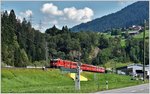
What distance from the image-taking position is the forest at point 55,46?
3757 inches

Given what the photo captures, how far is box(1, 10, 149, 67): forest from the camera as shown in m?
95.4

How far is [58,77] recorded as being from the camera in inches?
2288

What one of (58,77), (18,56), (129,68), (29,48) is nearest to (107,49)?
(129,68)

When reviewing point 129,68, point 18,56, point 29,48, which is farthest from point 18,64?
point 129,68

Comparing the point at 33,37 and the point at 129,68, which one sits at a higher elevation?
the point at 33,37

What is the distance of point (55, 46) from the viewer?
154000 mm

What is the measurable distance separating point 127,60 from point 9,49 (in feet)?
290

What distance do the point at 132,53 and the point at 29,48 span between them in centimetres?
6486

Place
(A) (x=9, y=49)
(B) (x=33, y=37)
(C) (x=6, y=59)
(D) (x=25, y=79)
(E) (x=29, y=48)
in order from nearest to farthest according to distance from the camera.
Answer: (D) (x=25, y=79) < (C) (x=6, y=59) < (A) (x=9, y=49) < (E) (x=29, y=48) < (B) (x=33, y=37)

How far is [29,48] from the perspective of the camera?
11850 cm

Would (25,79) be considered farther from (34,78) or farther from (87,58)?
(87,58)

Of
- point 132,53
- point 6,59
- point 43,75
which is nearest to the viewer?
point 43,75

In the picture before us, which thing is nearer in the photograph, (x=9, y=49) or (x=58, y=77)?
(x=58, y=77)

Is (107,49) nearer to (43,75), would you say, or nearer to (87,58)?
(87,58)
